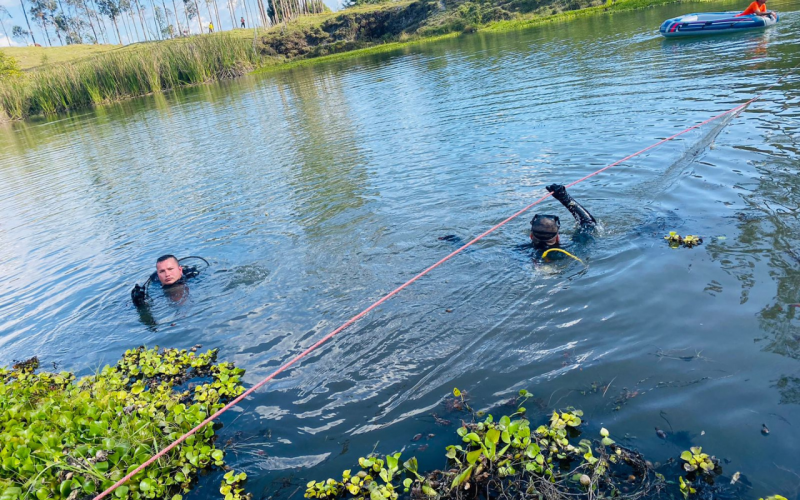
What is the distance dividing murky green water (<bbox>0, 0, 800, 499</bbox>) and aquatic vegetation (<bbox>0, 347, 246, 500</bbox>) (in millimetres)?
323

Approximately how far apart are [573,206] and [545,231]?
81 centimetres

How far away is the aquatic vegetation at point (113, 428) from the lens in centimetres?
397

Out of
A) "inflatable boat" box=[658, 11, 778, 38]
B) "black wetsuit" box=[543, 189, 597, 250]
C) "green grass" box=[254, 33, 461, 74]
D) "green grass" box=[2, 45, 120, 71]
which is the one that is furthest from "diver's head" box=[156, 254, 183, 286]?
"green grass" box=[2, 45, 120, 71]

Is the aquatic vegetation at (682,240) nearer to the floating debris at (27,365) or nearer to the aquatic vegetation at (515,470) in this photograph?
the aquatic vegetation at (515,470)

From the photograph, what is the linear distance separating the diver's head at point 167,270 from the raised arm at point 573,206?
585 centimetres

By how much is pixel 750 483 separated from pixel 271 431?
13.1ft

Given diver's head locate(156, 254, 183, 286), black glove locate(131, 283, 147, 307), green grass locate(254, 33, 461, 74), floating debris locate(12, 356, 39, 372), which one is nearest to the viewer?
floating debris locate(12, 356, 39, 372)

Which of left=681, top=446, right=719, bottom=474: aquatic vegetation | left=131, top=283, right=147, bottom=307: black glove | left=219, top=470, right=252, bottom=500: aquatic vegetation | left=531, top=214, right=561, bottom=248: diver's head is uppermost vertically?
left=531, top=214, right=561, bottom=248: diver's head

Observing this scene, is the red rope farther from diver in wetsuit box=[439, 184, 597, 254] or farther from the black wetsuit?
the black wetsuit

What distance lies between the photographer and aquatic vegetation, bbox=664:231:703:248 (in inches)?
272

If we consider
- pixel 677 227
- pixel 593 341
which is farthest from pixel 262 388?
pixel 677 227

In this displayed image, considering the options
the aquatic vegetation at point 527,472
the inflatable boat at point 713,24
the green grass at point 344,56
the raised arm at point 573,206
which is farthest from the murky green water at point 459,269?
the green grass at point 344,56

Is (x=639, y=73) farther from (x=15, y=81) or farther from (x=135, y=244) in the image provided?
(x=15, y=81)

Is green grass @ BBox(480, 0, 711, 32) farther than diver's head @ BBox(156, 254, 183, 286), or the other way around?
green grass @ BBox(480, 0, 711, 32)
